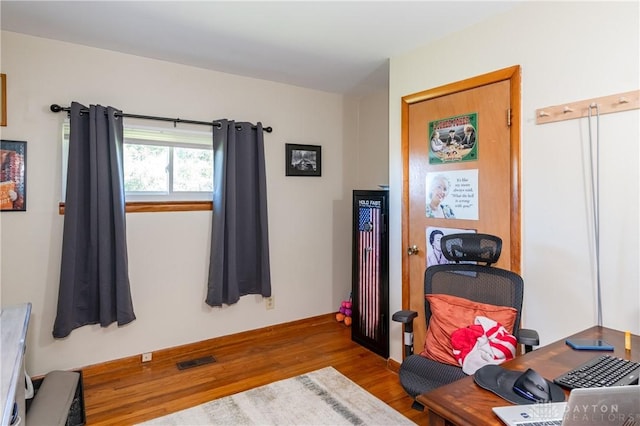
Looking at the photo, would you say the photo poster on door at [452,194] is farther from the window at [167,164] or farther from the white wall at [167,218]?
the window at [167,164]

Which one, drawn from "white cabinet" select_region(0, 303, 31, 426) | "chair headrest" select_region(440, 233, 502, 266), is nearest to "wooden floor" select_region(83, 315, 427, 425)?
"white cabinet" select_region(0, 303, 31, 426)

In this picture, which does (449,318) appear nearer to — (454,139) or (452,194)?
(452,194)

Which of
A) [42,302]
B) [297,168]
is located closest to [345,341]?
[297,168]

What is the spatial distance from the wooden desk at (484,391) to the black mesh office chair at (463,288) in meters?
0.28

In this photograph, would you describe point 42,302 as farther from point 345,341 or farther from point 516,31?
point 516,31

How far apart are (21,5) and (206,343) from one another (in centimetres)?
270

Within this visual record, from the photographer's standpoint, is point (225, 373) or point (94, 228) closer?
point (94, 228)

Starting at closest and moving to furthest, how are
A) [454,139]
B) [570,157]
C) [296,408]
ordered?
[570,157] < [296,408] < [454,139]

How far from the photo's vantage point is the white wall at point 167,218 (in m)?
2.60

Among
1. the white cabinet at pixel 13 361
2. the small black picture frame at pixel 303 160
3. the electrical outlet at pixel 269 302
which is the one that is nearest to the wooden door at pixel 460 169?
the small black picture frame at pixel 303 160

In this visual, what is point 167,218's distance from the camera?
3121mm

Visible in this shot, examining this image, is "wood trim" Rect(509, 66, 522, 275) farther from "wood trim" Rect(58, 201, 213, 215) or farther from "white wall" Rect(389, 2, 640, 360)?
"wood trim" Rect(58, 201, 213, 215)

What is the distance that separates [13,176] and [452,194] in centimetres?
294

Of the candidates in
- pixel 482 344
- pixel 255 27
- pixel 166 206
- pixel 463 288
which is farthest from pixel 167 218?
pixel 482 344
